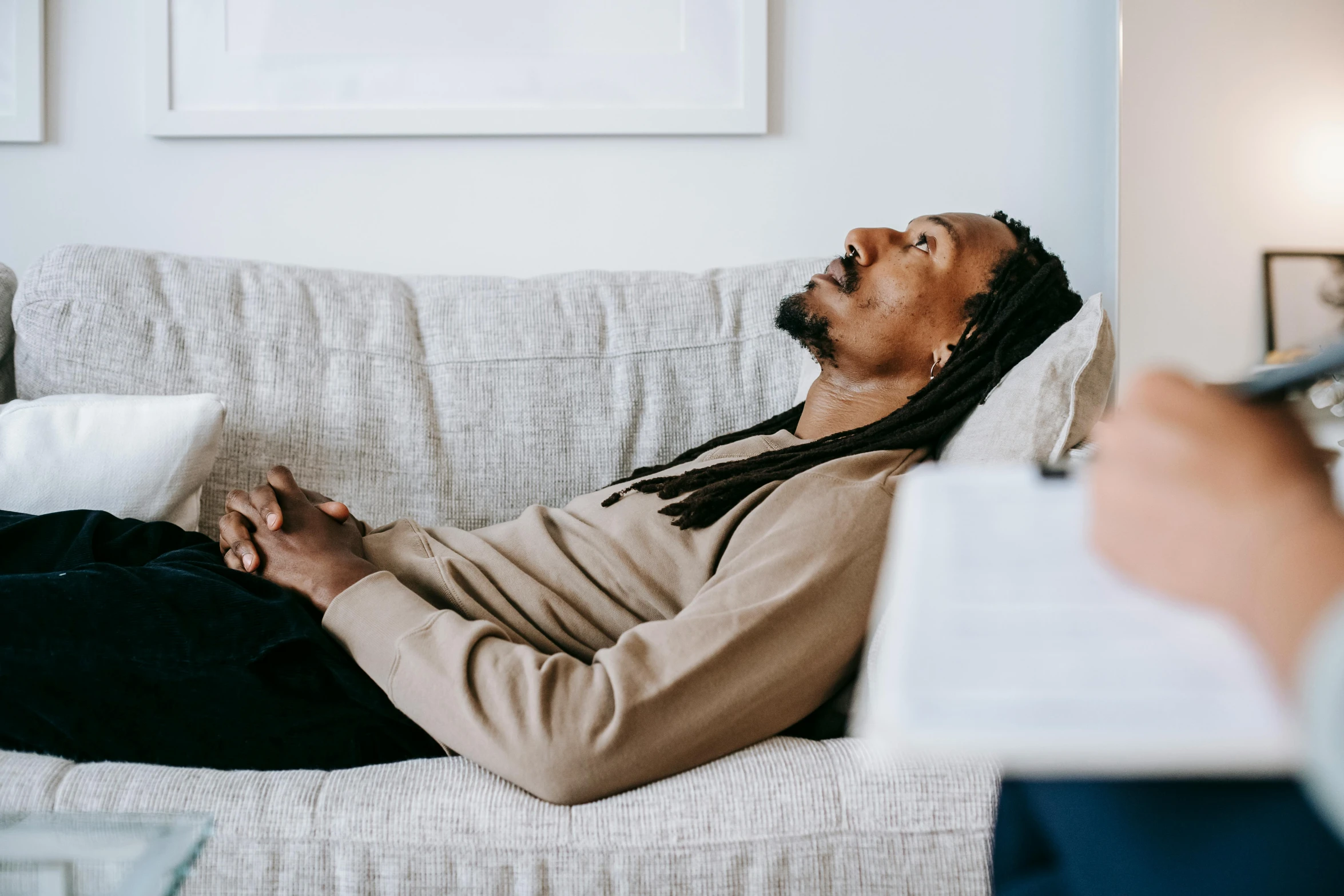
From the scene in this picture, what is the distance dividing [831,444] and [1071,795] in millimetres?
762

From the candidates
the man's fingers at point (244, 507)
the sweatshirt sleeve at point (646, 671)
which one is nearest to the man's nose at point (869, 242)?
the sweatshirt sleeve at point (646, 671)

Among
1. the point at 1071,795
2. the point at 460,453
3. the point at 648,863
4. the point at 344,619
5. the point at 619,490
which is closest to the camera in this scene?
the point at 1071,795

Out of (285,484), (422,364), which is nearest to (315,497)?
(285,484)

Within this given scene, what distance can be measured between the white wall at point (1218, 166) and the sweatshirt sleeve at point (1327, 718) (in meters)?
1.79

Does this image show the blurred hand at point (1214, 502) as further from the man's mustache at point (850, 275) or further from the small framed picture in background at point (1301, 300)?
the small framed picture in background at point (1301, 300)

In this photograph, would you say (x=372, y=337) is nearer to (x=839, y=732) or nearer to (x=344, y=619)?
(x=344, y=619)

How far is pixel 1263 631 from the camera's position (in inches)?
12.9

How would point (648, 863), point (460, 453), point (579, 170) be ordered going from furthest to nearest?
point (579, 170) < point (460, 453) < point (648, 863)

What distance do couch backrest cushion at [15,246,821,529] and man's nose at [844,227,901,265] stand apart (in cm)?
15

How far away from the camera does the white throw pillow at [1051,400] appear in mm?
1106

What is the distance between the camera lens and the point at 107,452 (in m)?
1.35

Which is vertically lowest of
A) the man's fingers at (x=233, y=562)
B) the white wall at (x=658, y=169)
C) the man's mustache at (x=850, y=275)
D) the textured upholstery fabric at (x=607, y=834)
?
the textured upholstery fabric at (x=607, y=834)

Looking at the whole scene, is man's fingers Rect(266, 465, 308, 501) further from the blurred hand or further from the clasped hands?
the blurred hand

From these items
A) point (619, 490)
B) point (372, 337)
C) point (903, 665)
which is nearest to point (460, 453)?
point (372, 337)
